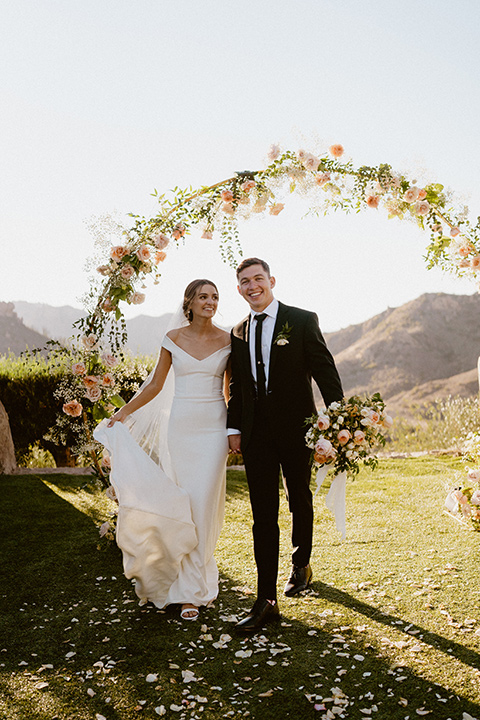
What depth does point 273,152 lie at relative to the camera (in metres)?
5.24

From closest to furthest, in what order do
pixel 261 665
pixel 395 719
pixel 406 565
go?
pixel 395 719, pixel 261 665, pixel 406 565

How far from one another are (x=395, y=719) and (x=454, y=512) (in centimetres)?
393

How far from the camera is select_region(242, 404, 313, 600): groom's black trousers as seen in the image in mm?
3789

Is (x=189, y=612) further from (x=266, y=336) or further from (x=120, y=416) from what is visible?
(x=266, y=336)

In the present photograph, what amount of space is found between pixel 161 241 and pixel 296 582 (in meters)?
3.00

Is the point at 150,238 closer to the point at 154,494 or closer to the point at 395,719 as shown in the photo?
the point at 154,494

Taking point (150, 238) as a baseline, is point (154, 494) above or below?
below

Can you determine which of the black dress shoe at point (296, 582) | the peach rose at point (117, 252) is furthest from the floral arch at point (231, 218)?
the black dress shoe at point (296, 582)

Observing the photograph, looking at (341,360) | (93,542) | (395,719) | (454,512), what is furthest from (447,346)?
(395,719)

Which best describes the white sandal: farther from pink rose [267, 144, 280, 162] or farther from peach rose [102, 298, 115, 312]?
pink rose [267, 144, 280, 162]

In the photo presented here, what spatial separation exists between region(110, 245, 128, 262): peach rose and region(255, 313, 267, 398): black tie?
5.74 feet

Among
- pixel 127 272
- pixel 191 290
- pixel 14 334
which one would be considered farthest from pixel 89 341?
pixel 14 334

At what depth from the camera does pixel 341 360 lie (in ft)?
105

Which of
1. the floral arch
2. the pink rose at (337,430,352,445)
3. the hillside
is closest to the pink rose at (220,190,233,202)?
the floral arch
